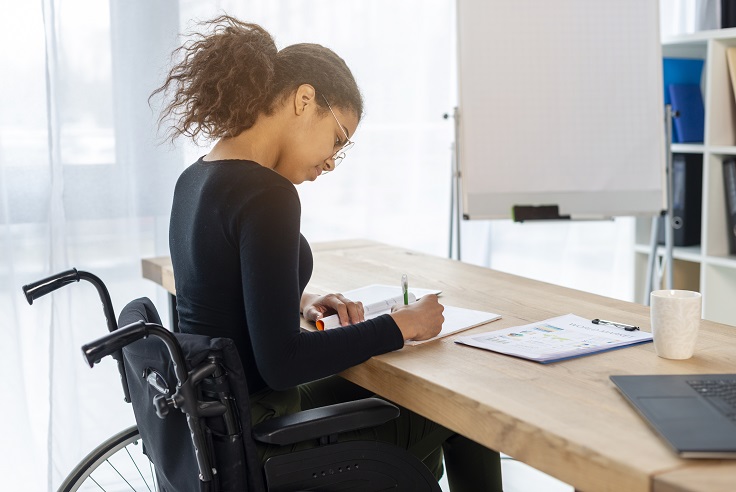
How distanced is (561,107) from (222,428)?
185cm

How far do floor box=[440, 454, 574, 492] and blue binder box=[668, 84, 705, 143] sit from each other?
4.35 feet

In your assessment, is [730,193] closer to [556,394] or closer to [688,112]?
[688,112]

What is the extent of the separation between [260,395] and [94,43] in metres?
1.50

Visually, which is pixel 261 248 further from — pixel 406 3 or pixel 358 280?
pixel 406 3

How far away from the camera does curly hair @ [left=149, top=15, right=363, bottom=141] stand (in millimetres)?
1379

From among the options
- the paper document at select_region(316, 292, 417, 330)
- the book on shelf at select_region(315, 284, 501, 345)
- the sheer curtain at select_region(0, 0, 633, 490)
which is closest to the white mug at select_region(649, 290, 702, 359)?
the book on shelf at select_region(315, 284, 501, 345)

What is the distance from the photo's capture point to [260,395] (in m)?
Result: 1.32

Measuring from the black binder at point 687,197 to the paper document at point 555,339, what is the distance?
5.45ft

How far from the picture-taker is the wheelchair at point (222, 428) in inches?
42.3

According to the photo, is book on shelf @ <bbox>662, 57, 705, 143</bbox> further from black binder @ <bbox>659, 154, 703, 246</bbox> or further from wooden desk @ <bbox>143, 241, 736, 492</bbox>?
wooden desk @ <bbox>143, 241, 736, 492</bbox>

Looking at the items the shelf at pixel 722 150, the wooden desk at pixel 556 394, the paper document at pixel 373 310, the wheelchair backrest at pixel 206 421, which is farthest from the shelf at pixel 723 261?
the wheelchair backrest at pixel 206 421

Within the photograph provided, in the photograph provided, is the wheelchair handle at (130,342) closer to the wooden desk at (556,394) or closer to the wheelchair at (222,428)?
the wheelchair at (222,428)

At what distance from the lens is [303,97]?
1.40m

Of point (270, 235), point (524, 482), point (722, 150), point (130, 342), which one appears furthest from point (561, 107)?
point (130, 342)
